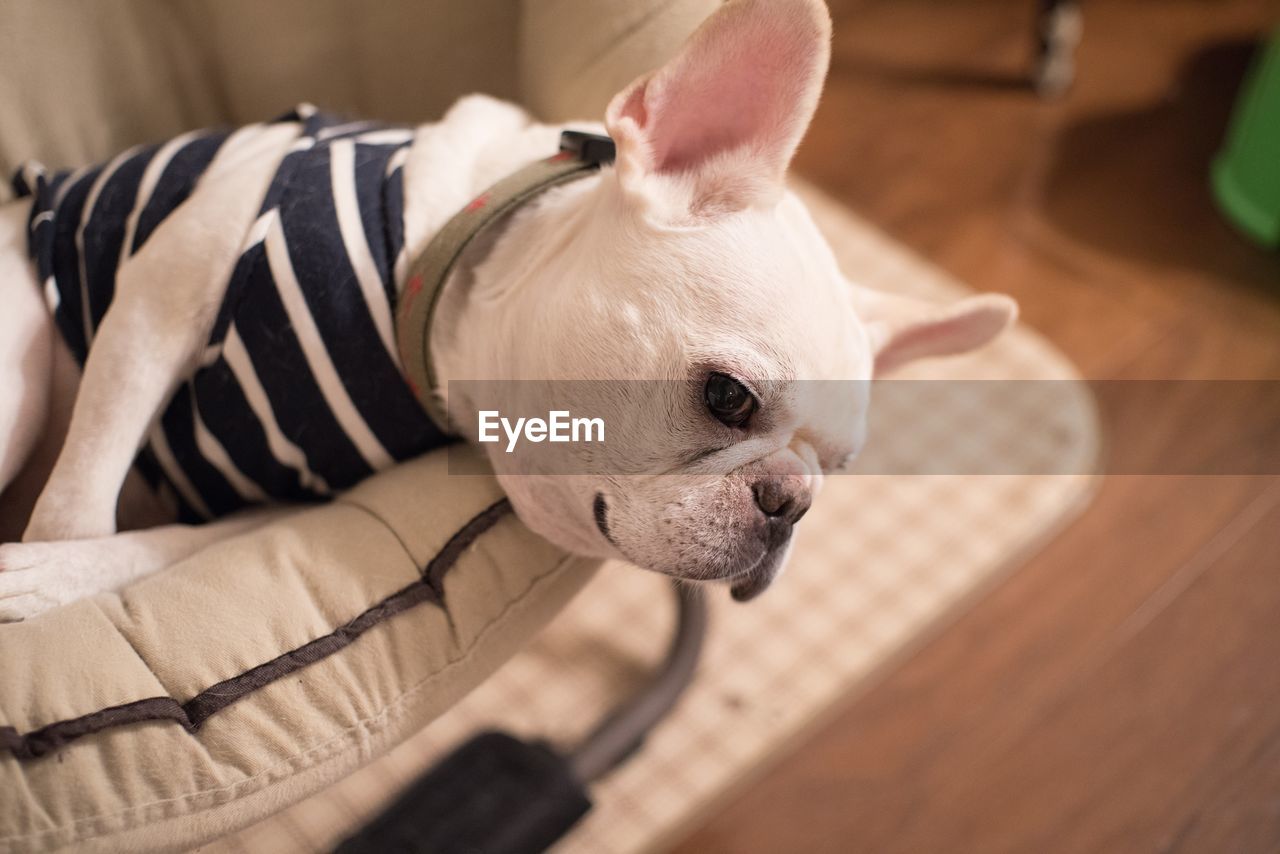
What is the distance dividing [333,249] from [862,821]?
0.89m

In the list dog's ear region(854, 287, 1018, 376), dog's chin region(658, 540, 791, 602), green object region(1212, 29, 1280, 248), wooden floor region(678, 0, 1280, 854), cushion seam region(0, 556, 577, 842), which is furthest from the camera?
green object region(1212, 29, 1280, 248)

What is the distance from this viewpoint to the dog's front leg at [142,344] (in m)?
0.84

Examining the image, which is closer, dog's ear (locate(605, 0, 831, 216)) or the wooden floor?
dog's ear (locate(605, 0, 831, 216))

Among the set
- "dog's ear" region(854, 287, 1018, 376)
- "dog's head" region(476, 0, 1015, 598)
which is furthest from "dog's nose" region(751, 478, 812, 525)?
"dog's ear" region(854, 287, 1018, 376)

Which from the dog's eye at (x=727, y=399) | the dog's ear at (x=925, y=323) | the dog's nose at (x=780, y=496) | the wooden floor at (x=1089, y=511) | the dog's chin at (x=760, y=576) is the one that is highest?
the dog's eye at (x=727, y=399)

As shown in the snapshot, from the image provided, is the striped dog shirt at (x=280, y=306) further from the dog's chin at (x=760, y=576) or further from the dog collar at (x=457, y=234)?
the dog's chin at (x=760, y=576)

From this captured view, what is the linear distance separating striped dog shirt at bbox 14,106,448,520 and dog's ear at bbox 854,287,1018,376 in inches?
15.6

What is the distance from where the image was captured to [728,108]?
0.76 meters

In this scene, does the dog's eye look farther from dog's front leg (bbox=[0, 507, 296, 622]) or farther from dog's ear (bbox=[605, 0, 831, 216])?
dog's front leg (bbox=[0, 507, 296, 622])

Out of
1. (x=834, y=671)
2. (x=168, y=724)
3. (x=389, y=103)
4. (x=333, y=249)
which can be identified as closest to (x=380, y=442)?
(x=333, y=249)

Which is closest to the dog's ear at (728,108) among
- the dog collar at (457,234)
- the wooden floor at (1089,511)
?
the dog collar at (457,234)

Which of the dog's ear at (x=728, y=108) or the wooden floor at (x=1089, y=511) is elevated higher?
the dog's ear at (x=728, y=108)

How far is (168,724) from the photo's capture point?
71cm

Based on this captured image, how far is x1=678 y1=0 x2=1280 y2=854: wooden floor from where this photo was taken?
4.14 ft
